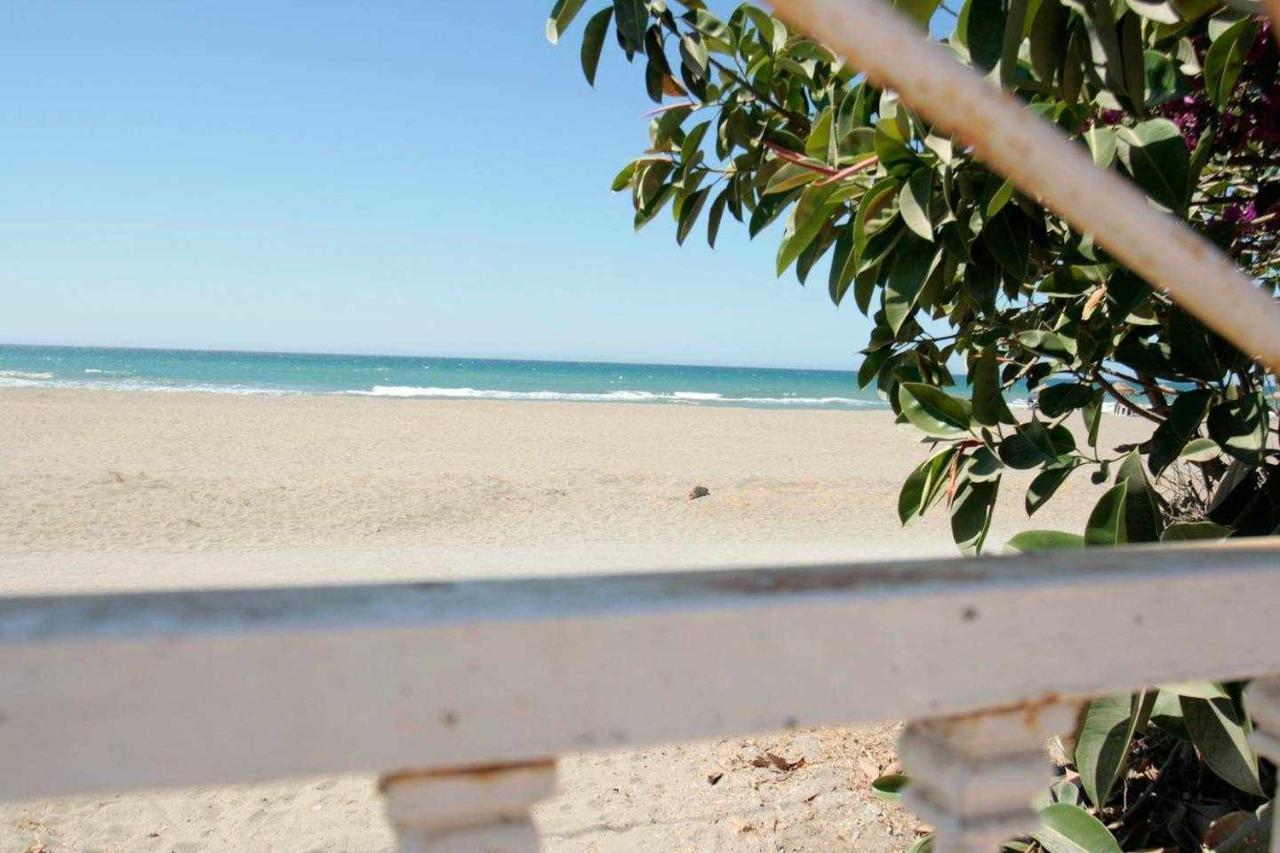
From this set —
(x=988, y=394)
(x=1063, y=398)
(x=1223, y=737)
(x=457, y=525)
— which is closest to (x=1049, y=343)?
(x=1063, y=398)

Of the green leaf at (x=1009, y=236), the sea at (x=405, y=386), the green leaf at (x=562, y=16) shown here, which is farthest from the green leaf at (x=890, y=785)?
the sea at (x=405, y=386)

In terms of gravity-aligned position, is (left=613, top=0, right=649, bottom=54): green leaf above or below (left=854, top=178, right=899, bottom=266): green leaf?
above

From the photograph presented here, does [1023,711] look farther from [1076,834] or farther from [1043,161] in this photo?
[1076,834]

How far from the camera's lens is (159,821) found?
A: 294 centimetres

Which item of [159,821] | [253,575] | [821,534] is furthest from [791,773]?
[821,534]

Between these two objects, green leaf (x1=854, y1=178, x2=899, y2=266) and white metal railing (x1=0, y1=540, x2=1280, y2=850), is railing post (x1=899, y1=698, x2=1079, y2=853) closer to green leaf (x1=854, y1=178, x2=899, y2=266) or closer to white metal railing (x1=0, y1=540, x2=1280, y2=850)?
white metal railing (x1=0, y1=540, x2=1280, y2=850)

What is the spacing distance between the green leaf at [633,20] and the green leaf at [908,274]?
22.8 inches

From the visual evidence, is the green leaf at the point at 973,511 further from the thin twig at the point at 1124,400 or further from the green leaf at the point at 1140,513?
the green leaf at the point at 1140,513

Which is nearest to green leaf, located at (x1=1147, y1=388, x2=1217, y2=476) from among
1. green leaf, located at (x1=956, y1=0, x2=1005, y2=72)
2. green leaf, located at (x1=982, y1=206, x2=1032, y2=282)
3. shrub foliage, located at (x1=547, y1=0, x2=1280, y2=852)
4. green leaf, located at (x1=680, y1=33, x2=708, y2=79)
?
shrub foliage, located at (x1=547, y1=0, x2=1280, y2=852)

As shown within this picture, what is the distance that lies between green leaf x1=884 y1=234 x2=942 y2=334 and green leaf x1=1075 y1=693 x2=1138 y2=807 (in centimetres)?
61

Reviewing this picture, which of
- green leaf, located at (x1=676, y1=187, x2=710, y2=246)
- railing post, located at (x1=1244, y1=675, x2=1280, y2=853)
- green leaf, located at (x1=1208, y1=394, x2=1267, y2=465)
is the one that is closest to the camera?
railing post, located at (x1=1244, y1=675, x2=1280, y2=853)

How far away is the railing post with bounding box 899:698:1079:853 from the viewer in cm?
69

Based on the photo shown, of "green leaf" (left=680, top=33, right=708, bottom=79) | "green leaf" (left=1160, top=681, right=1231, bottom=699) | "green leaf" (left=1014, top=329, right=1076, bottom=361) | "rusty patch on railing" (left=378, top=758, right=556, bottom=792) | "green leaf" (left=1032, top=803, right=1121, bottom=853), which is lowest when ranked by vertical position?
"green leaf" (left=1032, top=803, right=1121, bottom=853)

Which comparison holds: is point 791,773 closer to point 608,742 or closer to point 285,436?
point 608,742
